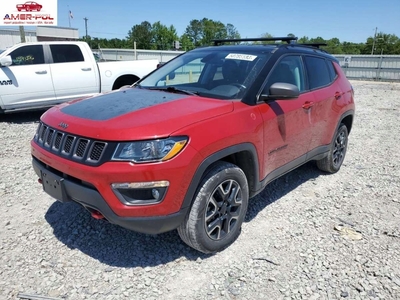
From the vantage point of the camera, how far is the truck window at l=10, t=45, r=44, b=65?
288 inches

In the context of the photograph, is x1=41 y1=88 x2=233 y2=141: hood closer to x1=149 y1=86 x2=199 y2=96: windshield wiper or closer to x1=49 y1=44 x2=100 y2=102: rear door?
x1=149 y1=86 x2=199 y2=96: windshield wiper

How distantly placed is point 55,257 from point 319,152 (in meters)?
3.23

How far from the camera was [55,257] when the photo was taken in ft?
9.14

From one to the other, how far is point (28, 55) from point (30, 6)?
23.8ft

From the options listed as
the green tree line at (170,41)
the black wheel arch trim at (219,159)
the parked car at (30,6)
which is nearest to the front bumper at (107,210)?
the black wheel arch trim at (219,159)

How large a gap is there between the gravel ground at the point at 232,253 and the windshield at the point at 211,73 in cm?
141

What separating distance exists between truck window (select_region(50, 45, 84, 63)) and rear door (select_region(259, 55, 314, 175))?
240 inches

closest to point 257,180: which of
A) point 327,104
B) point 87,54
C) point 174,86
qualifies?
point 174,86

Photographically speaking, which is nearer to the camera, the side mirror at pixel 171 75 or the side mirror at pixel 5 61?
the side mirror at pixel 171 75

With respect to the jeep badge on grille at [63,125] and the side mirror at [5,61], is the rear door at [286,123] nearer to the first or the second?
the jeep badge on grille at [63,125]

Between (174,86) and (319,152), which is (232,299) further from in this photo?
(319,152)

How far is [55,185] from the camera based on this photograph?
8.36 feet
